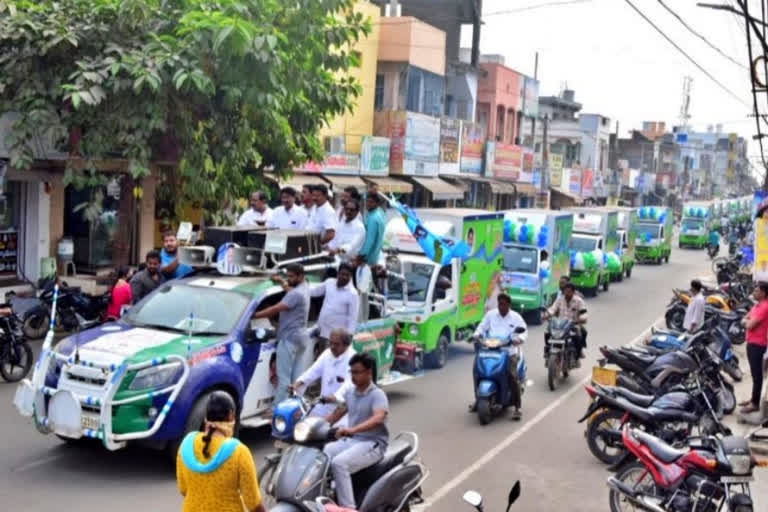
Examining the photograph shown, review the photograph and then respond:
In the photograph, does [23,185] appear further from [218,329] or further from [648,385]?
[648,385]

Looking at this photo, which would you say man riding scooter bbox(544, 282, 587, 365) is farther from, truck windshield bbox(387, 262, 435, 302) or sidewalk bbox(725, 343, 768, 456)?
sidewalk bbox(725, 343, 768, 456)

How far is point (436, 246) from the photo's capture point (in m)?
14.9

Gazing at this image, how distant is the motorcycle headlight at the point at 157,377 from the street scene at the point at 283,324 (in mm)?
19

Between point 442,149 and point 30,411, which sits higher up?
point 442,149

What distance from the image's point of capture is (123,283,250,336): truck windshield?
10000mm

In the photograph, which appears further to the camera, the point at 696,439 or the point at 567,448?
the point at 567,448

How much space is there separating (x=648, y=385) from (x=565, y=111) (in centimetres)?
6103

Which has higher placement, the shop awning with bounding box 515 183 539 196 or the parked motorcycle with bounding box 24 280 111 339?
the shop awning with bounding box 515 183 539 196

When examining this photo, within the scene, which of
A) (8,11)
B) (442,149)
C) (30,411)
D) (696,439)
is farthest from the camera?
(442,149)

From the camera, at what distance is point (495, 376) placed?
1227 cm

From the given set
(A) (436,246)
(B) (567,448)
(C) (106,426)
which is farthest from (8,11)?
(B) (567,448)

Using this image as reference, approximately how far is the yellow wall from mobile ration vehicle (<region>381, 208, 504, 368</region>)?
1100 cm

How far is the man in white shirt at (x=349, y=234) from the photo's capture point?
12.7 metres

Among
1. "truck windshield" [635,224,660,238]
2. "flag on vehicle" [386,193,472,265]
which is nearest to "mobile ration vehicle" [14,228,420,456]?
"flag on vehicle" [386,193,472,265]
